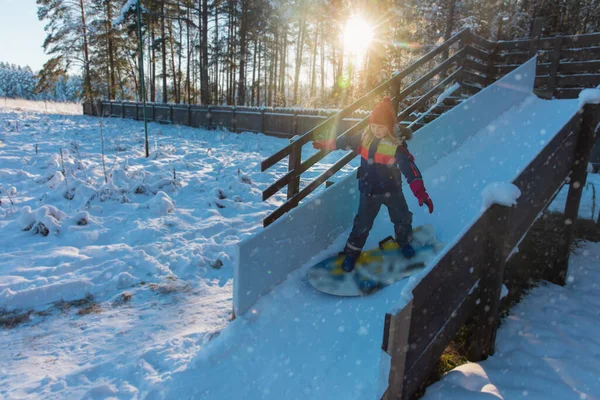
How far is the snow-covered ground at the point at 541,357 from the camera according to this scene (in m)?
2.48

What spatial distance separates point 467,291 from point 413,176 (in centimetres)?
113

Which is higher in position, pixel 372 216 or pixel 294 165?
pixel 294 165

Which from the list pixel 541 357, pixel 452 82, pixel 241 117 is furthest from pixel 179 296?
pixel 241 117

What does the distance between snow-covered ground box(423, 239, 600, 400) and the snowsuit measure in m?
1.28

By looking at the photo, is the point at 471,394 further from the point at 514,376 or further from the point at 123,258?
the point at 123,258

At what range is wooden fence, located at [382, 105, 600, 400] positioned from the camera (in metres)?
2.01

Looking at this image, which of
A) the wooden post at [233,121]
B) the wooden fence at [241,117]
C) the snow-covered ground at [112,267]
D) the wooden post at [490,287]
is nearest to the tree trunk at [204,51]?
the wooden fence at [241,117]

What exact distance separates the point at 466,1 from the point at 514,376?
71.6 ft

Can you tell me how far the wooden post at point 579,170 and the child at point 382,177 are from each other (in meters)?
2.39

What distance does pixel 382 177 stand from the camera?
3.47 metres

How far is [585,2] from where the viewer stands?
18094 millimetres

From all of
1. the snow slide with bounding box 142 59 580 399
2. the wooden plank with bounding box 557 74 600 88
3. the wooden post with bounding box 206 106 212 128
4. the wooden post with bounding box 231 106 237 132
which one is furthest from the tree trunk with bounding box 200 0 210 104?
the snow slide with bounding box 142 59 580 399

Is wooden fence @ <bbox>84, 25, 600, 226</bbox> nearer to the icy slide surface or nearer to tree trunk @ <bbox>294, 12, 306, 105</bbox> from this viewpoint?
the icy slide surface

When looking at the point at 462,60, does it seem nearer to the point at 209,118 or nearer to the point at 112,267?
the point at 112,267
